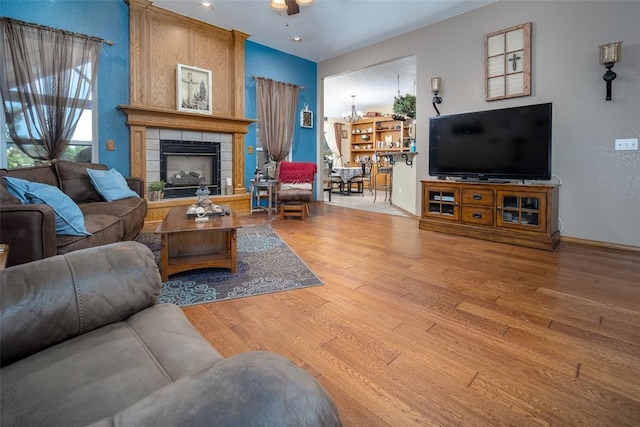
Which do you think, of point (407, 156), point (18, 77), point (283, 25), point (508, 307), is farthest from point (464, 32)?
point (18, 77)

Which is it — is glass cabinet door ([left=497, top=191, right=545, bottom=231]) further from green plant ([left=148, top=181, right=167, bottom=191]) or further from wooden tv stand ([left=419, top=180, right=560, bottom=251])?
green plant ([left=148, top=181, right=167, bottom=191])

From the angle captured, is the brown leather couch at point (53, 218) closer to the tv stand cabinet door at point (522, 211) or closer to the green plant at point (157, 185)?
the green plant at point (157, 185)

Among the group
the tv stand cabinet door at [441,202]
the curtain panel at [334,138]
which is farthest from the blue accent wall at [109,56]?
the curtain panel at [334,138]

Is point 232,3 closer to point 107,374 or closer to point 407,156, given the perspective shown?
point 407,156

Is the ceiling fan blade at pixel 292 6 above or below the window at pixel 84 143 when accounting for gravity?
above

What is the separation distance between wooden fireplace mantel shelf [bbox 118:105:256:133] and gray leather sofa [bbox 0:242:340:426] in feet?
13.4

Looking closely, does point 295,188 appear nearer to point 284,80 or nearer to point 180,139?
point 180,139

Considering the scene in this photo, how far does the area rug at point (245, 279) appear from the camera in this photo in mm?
2195

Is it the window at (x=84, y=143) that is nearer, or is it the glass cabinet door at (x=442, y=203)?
the window at (x=84, y=143)

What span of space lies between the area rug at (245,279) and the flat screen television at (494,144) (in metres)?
2.52

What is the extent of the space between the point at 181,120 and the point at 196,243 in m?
2.86

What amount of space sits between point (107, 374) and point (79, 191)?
3.49 m

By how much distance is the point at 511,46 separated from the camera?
397 centimetres

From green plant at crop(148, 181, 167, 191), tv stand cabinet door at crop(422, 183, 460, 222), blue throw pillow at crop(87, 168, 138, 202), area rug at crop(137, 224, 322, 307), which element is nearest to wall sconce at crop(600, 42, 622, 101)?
tv stand cabinet door at crop(422, 183, 460, 222)
